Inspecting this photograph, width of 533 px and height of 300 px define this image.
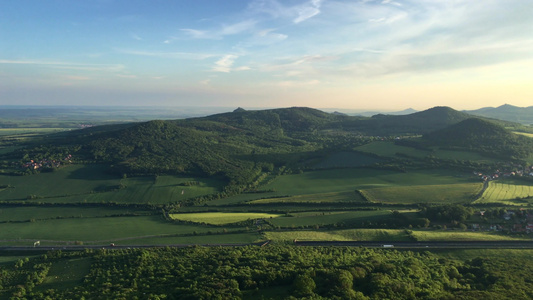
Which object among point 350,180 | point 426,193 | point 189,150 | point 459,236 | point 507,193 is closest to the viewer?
point 459,236

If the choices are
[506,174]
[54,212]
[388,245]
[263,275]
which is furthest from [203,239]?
Result: [506,174]

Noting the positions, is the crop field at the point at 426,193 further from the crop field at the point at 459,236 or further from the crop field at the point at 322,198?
the crop field at the point at 459,236

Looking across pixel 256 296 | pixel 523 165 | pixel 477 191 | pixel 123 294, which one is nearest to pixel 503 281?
pixel 256 296

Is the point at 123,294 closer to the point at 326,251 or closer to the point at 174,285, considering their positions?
the point at 174,285

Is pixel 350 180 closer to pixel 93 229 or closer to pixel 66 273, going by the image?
pixel 93 229

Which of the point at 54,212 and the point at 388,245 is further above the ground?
the point at 388,245

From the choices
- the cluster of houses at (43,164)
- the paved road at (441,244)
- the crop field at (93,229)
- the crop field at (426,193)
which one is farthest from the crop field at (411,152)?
the cluster of houses at (43,164)
